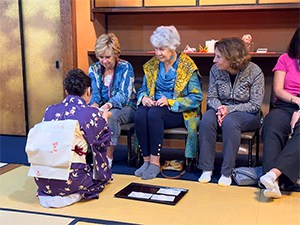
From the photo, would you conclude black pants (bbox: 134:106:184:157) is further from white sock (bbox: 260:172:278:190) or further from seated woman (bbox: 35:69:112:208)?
white sock (bbox: 260:172:278:190)

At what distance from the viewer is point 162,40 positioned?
3.23m

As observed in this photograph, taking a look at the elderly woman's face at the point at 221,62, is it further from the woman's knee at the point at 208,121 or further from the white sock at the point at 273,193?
the white sock at the point at 273,193

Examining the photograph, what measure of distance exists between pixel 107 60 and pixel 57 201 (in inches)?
Answer: 53.2

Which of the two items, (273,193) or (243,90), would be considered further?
(243,90)

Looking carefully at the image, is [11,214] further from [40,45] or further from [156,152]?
[40,45]

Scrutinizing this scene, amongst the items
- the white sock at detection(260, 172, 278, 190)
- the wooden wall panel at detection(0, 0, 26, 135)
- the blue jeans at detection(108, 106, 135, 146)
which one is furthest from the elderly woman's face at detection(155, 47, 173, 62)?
the wooden wall panel at detection(0, 0, 26, 135)

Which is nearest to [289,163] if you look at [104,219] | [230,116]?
[230,116]

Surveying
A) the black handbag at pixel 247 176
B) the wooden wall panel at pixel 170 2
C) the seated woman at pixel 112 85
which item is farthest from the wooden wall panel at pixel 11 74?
the black handbag at pixel 247 176

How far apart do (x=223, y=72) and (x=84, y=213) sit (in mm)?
1527

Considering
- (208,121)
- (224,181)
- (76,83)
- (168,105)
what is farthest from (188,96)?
(76,83)

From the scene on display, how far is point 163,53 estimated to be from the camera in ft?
10.7

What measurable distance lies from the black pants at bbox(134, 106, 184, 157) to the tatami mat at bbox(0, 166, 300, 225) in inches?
14.3

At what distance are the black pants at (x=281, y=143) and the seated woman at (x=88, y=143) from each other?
111 cm

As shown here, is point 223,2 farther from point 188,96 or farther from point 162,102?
point 162,102
